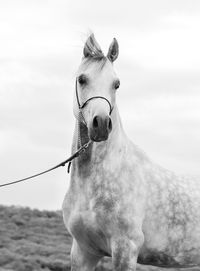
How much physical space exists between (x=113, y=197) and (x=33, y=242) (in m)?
17.3

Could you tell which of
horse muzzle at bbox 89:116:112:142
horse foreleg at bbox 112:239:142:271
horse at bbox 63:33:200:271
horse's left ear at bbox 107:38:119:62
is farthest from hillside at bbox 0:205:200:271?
horse muzzle at bbox 89:116:112:142

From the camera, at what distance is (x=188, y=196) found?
7.39 m

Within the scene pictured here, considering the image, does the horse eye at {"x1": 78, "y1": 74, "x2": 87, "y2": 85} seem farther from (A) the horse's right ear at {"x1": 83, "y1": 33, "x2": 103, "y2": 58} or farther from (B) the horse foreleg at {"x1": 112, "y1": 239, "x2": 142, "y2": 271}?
(B) the horse foreleg at {"x1": 112, "y1": 239, "x2": 142, "y2": 271}

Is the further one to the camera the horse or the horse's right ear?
the horse's right ear

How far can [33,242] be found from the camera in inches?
909

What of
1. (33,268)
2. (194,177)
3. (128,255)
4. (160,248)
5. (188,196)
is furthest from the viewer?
(33,268)

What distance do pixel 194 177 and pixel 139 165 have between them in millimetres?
1317

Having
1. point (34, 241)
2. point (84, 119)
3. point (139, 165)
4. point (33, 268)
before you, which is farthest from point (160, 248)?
point (34, 241)

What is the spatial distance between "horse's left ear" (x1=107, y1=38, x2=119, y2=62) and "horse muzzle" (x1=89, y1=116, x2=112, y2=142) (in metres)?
1.05

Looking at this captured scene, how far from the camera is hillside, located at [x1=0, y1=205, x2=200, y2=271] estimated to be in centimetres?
1927

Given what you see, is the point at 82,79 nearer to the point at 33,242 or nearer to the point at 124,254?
the point at 124,254

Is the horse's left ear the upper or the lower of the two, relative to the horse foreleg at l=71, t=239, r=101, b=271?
upper

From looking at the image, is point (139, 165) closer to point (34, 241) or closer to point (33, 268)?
point (33, 268)

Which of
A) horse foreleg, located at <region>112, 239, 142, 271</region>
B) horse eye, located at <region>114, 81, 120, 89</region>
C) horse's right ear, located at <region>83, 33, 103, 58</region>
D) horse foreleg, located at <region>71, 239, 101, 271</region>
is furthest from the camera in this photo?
horse foreleg, located at <region>71, 239, 101, 271</region>
